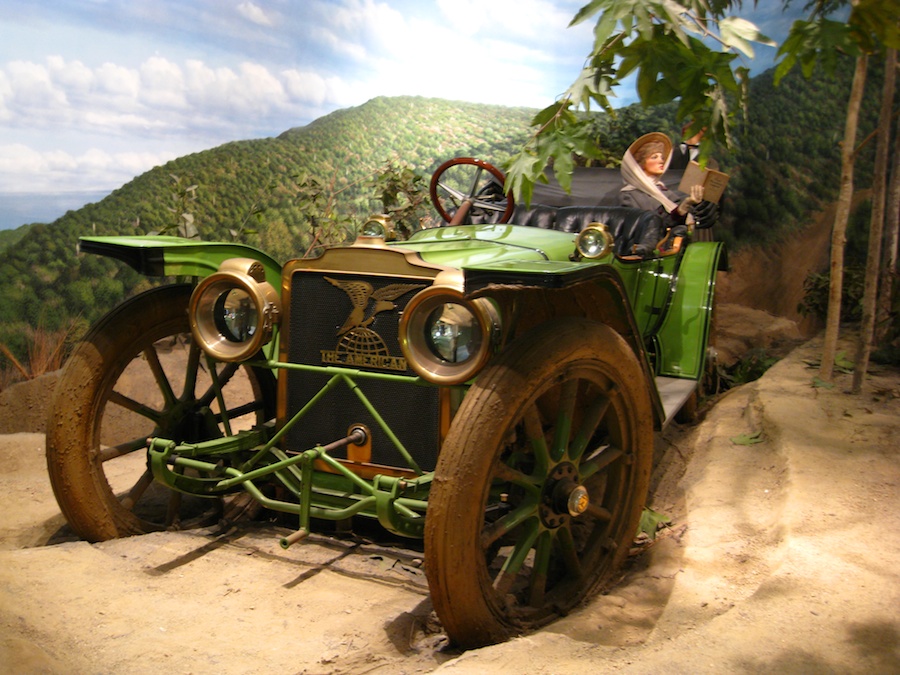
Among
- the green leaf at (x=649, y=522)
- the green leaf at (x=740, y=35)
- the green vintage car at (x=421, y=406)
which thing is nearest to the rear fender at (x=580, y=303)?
the green vintage car at (x=421, y=406)

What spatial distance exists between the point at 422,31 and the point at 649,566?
4230 mm

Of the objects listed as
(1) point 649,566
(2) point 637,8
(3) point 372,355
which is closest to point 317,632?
(3) point 372,355

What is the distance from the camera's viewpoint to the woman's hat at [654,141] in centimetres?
480

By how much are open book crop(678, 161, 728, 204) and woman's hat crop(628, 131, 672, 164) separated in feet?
0.99

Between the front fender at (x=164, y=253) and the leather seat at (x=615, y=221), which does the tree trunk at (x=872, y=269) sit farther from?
the front fender at (x=164, y=253)

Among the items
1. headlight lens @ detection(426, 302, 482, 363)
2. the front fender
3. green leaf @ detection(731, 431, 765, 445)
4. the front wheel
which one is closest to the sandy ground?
green leaf @ detection(731, 431, 765, 445)

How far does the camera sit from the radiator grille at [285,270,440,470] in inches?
112

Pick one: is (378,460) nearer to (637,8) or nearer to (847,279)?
(637,8)

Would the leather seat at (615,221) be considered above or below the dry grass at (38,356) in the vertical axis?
above

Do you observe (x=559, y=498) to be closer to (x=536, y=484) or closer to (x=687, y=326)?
(x=536, y=484)

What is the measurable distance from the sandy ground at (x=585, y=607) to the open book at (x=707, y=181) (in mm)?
1427

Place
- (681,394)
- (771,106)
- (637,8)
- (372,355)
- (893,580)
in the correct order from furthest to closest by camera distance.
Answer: (771,106) → (681,394) → (372,355) → (893,580) → (637,8)

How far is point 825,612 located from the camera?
7.53ft

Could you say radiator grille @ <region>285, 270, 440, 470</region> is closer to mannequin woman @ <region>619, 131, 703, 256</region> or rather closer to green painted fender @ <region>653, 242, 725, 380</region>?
green painted fender @ <region>653, 242, 725, 380</region>
